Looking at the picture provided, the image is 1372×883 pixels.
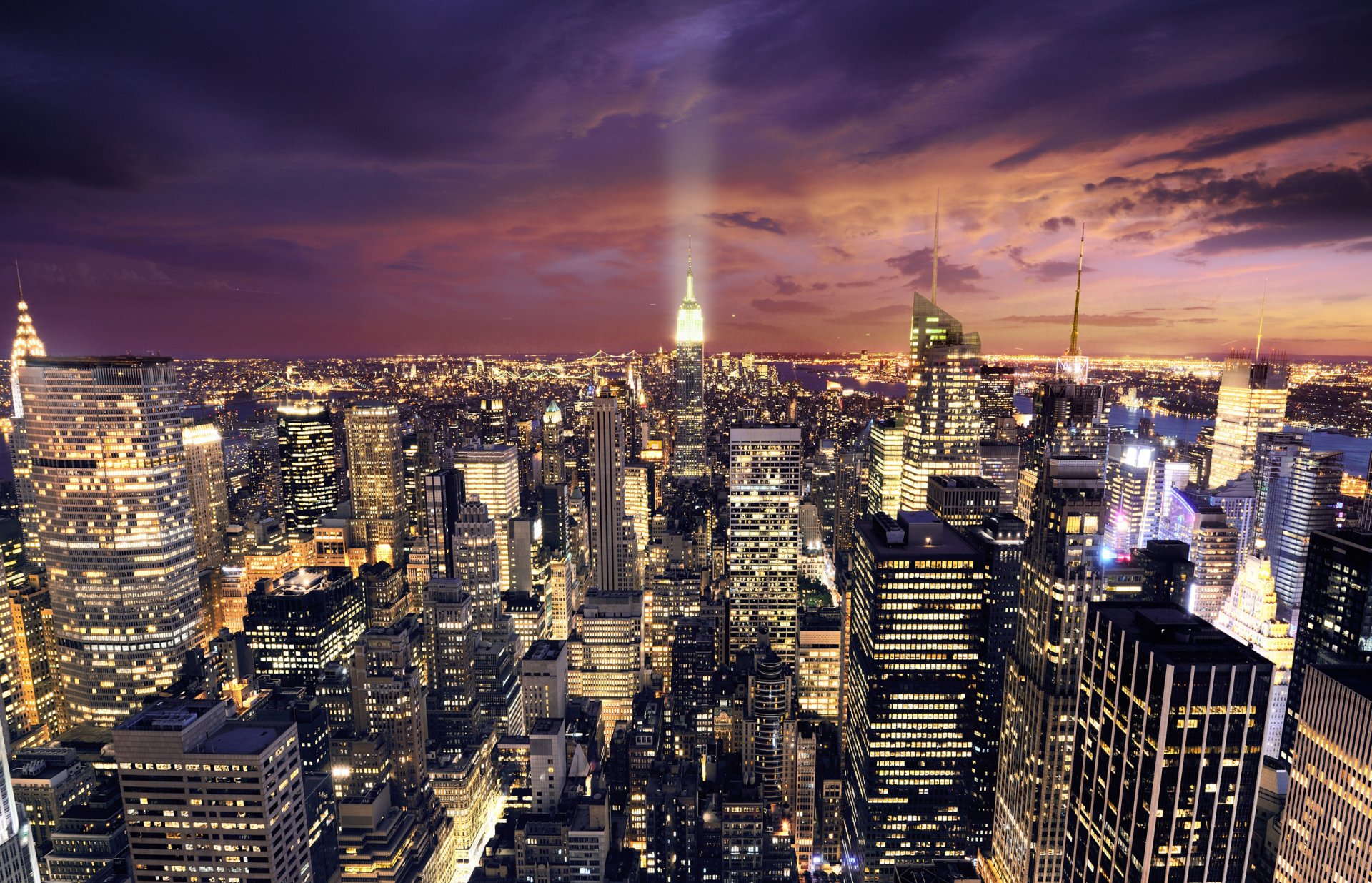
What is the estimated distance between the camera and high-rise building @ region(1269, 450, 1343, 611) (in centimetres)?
6638

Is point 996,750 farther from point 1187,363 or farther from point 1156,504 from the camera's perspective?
point 1156,504

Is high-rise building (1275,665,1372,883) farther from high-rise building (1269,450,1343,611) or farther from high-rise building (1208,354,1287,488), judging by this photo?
high-rise building (1208,354,1287,488)

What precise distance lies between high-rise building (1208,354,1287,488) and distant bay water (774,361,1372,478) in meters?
3.57

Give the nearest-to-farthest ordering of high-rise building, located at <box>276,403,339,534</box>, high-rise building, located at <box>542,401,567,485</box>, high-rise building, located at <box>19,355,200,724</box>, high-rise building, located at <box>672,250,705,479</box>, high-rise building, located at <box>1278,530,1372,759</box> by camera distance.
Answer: high-rise building, located at <box>1278,530,1372,759</box>
high-rise building, located at <box>19,355,200,724</box>
high-rise building, located at <box>276,403,339,534</box>
high-rise building, located at <box>542,401,567,485</box>
high-rise building, located at <box>672,250,705,479</box>

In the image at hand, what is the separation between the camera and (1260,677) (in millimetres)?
24109

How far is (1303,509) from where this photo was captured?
67562mm

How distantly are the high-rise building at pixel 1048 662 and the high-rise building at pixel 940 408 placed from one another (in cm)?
4722

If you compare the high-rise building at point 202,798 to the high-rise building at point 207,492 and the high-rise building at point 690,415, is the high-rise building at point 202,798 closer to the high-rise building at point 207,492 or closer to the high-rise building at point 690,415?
the high-rise building at point 207,492

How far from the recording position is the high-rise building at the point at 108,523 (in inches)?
2416

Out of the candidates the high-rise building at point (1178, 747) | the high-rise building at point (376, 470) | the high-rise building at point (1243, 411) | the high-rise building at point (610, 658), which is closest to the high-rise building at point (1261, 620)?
the high-rise building at point (1243, 411)

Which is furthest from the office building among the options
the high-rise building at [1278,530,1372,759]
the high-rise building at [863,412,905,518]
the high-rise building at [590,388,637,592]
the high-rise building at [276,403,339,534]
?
the high-rise building at [1278,530,1372,759]

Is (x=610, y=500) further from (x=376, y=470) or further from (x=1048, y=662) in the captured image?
(x=1048, y=662)

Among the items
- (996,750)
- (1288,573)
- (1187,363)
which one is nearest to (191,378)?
(996,750)

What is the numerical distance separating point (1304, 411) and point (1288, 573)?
17353mm
